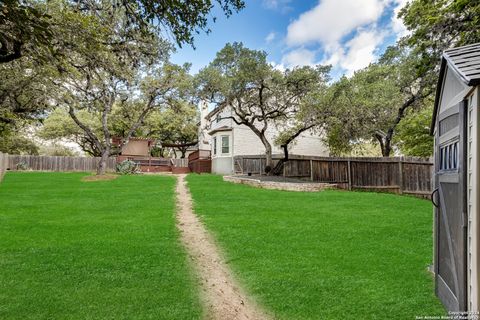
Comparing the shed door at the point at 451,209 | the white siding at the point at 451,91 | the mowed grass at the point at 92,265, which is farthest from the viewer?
the mowed grass at the point at 92,265

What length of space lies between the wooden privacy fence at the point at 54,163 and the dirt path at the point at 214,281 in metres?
24.3

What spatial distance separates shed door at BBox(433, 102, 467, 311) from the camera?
10.4ft

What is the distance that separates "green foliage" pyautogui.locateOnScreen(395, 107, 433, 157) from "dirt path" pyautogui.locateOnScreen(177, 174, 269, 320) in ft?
49.2

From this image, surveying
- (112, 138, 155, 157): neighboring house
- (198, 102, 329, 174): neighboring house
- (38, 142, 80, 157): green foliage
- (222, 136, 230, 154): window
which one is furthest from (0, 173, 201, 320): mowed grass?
(38, 142, 80, 157): green foliage

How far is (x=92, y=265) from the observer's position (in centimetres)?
504

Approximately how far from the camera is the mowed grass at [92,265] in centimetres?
368

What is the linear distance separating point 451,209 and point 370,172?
13.8 metres

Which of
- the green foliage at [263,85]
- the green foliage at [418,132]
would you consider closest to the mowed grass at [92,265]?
the green foliage at [263,85]

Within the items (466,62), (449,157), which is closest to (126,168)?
(449,157)

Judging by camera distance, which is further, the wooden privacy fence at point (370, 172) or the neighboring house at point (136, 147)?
the neighboring house at point (136, 147)

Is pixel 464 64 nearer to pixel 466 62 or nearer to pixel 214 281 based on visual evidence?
pixel 466 62

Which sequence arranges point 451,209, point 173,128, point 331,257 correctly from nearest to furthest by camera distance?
point 451,209
point 331,257
point 173,128

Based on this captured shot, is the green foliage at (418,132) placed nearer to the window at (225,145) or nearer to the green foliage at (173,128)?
the window at (225,145)

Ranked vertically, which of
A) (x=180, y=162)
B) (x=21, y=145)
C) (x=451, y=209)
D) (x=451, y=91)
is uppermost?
(x=21, y=145)
